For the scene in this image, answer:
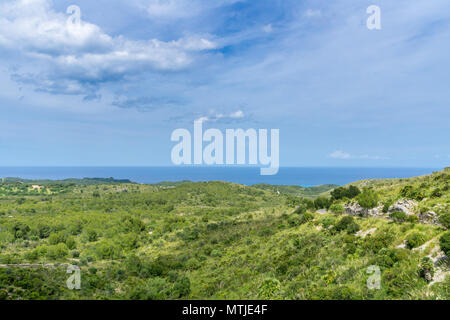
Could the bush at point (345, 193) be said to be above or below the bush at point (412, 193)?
below

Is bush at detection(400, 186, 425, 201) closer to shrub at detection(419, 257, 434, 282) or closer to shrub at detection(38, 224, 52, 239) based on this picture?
shrub at detection(419, 257, 434, 282)

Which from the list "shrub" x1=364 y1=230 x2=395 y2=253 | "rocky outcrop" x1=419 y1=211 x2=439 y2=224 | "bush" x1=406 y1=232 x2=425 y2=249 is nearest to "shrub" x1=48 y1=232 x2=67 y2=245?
"shrub" x1=364 y1=230 x2=395 y2=253

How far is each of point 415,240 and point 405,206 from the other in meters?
7.56

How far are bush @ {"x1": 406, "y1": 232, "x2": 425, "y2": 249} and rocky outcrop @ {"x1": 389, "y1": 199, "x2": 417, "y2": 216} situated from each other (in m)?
5.41

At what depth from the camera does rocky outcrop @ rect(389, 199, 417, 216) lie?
2524 centimetres

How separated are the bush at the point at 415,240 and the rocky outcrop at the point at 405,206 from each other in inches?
213

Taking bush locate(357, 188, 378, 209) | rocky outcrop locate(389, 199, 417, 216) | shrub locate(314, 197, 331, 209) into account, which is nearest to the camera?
rocky outcrop locate(389, 199, 417, 216)

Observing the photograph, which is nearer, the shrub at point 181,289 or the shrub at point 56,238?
the shrub at point 181,289

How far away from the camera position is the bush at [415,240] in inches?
757

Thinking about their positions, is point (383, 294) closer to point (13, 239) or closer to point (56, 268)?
point (56, 268)

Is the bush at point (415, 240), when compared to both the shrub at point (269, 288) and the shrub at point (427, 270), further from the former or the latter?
the shrub at point (269, 288)

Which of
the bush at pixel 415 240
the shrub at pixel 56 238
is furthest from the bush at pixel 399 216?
the shrub at pixel 56 238

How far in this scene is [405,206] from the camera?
26.0m

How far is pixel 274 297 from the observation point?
786 inches
